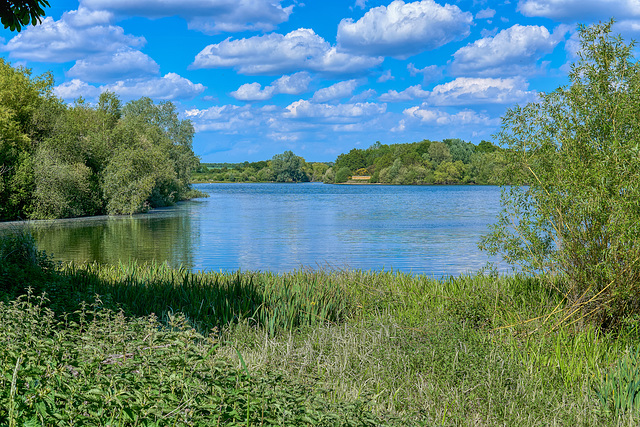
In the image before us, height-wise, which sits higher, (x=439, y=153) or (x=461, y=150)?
(x=461, y=150)

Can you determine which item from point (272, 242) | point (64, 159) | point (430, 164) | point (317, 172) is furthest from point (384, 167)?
point (272, 242)

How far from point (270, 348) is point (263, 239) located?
2009cm

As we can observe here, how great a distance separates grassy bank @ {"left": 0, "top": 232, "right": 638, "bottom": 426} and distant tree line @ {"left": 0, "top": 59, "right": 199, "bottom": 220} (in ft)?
88.5

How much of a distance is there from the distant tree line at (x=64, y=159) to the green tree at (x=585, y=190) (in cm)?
3203

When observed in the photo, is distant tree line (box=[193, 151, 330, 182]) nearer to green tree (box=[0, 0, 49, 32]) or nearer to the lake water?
the lake water

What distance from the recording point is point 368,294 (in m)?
8.98

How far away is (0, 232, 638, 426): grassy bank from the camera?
139 inches

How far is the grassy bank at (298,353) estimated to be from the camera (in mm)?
3525

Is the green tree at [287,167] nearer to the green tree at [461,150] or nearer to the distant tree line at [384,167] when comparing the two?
the distant tree line at [384,167]

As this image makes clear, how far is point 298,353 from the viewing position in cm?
619

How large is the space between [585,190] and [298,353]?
13.7ft

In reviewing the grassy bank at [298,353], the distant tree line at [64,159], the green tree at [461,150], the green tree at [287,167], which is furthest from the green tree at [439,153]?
the grassy bank at [298,353]

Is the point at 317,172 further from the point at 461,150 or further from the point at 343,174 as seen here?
the point at 461,150

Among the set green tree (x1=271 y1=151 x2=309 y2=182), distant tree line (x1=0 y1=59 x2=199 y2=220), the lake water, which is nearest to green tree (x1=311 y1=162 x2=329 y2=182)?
green tree (x1=271 y1=151 x2=309 y2=182)
